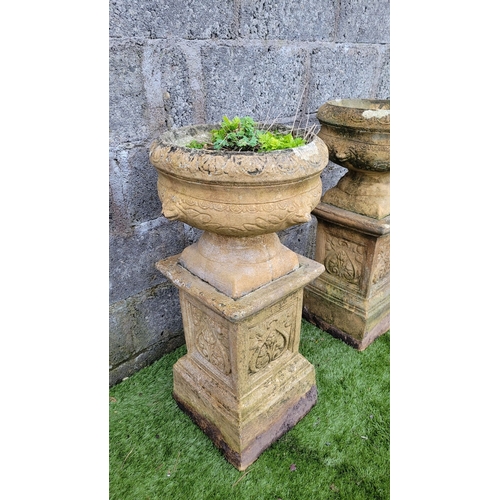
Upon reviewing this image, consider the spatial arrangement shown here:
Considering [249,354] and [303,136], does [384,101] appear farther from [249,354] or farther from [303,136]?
[249,354]

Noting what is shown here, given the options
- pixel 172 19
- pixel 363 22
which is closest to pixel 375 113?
pixel 172 19

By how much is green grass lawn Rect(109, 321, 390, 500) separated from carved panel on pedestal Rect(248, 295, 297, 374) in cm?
42

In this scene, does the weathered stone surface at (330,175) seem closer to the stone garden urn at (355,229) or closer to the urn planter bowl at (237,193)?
the stone garden urn at (355,229)

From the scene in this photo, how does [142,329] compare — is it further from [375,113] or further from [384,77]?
[384,77]

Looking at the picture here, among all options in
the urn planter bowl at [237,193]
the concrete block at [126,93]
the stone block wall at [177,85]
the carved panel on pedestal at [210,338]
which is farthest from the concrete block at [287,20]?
the carved panel on pedestal at [210,338]

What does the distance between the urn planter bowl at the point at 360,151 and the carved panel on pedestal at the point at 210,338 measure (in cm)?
110

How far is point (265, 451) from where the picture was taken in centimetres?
176

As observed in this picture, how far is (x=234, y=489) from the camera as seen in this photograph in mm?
1602

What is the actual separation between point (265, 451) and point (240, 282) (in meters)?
0.88

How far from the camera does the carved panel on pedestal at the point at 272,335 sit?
1631 millimetres

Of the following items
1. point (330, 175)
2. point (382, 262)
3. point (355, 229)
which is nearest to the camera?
point (355, 229)

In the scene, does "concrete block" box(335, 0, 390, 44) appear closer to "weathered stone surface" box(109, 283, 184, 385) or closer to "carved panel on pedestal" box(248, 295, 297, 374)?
"carved panel on pedestal" box(248, 295, 297, 374)

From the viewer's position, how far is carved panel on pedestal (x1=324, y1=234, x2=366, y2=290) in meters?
2.28

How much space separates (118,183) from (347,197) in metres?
1.30
